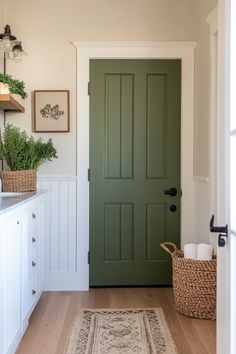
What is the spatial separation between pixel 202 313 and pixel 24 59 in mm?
2660

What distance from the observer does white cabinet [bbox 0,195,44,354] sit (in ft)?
6.41

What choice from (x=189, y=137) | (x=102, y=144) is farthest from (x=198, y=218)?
(x=102, y=144)

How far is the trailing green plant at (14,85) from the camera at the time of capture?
2982mm

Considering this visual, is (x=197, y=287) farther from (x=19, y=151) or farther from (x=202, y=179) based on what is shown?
(x=19, y=151)

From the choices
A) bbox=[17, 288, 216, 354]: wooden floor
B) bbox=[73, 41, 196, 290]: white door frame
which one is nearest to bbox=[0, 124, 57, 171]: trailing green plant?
bbox=[73, 41, 196, 290]: white door frame

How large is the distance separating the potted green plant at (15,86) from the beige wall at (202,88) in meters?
1.55

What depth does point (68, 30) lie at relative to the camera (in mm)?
3516

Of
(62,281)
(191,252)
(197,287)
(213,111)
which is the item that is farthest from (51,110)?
(197,287)

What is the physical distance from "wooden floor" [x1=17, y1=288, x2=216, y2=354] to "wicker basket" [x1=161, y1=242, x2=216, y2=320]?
0.23 ft

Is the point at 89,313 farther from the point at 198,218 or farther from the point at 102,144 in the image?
the point at 102,144

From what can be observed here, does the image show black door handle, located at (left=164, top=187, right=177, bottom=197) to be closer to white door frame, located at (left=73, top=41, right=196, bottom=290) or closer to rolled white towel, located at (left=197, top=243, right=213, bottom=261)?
white door frame, located at (left=73, top=41, right=196, bottom=290)

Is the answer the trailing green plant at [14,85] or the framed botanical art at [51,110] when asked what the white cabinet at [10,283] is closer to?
the trailing green plant at [14,85]

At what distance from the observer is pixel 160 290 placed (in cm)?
353

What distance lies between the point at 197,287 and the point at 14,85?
214 cm
